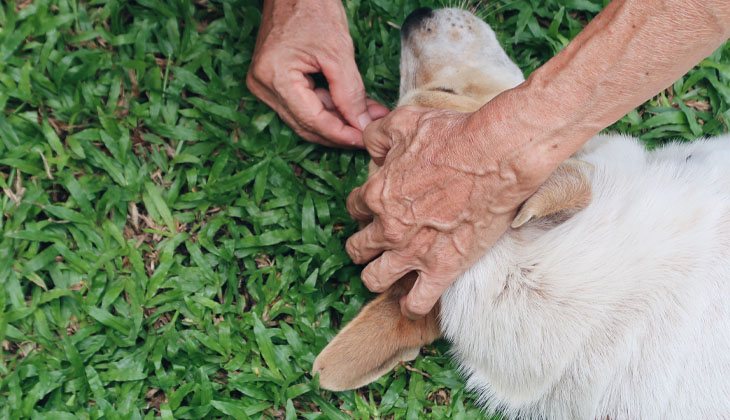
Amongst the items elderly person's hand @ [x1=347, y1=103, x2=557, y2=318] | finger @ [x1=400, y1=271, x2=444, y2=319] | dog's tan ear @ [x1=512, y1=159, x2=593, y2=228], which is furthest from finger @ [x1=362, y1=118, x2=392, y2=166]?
dog's tan ear @ [x1=512, y1=159, x2=593, y2=228]

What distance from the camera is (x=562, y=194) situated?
249 centimetres

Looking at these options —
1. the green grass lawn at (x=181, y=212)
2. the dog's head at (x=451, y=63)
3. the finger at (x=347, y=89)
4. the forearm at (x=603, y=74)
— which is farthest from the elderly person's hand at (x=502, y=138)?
the green grass lawn at (x=181, y=212)

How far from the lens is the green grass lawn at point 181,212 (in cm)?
340

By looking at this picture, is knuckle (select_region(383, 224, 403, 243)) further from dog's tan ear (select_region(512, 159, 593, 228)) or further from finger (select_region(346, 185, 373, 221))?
dog's tan ear (select_region(512, 159, 593, 228))

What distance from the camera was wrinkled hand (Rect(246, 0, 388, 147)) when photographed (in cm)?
325

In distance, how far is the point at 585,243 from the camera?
2545 millimetres

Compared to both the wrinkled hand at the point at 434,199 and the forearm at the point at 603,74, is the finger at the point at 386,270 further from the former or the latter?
the forearm at the point at 603,74

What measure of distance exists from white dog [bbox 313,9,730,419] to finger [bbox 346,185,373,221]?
0.30m

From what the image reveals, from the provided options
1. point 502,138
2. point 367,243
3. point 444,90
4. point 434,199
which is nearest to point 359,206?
point 367,243

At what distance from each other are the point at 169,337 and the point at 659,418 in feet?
6.82

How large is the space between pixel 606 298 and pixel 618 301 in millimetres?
41

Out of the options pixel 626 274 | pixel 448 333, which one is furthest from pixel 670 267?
pixel 448 333

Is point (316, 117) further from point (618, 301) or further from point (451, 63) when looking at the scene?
point (618, 301)

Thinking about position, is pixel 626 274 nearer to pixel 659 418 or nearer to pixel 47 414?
pixel 659 418
